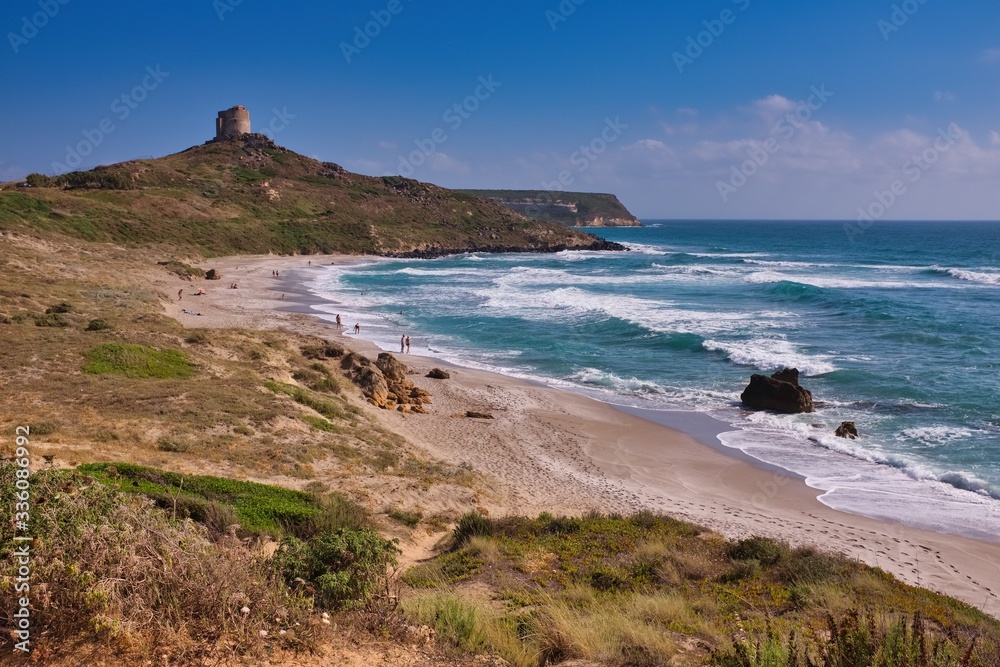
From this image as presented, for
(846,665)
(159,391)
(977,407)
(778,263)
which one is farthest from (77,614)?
(778,263)

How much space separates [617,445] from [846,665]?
12854mm

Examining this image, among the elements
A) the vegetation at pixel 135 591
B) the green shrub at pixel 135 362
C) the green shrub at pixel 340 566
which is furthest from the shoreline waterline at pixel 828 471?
the vegetation at pixel 135 591

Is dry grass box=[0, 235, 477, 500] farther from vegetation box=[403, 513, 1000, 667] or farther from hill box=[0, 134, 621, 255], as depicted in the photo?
hill box=[0, 134, 621, 255]

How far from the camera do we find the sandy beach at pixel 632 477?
11094mm

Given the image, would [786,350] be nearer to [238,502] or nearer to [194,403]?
[194,403]

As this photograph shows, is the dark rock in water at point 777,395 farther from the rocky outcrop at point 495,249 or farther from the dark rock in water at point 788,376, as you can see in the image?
the rocky outcrop at point 495,249

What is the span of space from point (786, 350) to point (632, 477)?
1623 centimetres

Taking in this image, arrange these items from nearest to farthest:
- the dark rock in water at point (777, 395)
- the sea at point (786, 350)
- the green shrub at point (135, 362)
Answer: the green shrub at point (135, 362)
the sea at point (786, 350)
the dark rock in water at point (777, 395)

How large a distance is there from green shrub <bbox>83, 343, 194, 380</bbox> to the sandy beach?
528 cm

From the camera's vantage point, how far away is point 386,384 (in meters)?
19.8

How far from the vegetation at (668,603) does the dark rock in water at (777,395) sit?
11.5 metres

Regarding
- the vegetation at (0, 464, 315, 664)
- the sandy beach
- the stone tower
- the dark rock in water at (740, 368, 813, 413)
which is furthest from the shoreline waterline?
the stone tower

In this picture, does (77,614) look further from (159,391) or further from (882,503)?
(882,503)

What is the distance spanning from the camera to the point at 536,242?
357 feet
